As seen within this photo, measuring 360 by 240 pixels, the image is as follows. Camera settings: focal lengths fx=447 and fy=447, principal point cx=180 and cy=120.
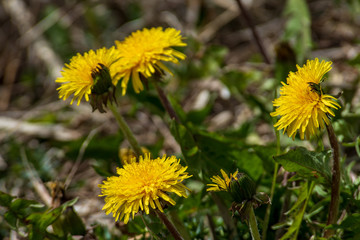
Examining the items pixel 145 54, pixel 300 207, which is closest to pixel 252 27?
pixel 145 54

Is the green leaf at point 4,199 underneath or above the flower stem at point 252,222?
above

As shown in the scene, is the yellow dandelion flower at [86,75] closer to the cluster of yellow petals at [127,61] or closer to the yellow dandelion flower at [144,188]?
the cluster of yellow petals at [127,61]

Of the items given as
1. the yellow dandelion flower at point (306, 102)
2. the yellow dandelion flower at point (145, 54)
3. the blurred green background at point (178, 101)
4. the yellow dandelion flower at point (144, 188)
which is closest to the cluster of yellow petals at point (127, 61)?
the yellow dandelion flower at point (145, 54)

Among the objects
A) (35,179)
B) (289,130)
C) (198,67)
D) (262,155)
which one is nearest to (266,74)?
(198,67)

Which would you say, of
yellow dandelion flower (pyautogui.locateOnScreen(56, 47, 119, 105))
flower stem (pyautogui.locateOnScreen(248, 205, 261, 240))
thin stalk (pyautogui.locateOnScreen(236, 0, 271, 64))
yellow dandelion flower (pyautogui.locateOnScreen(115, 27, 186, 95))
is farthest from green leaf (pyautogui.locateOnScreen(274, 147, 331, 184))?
thin stalk (pyautogui.locateOnScreen(236, 0, 271, 64))

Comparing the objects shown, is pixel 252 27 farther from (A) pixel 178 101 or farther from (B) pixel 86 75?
(B) pixel 86 75

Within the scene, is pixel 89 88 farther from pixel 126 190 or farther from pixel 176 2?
pixel 176 2

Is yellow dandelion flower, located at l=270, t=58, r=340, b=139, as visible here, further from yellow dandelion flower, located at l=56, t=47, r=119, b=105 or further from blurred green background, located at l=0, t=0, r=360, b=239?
yellow dandelion flower, located at l=56, t=47, r=119, b=105
